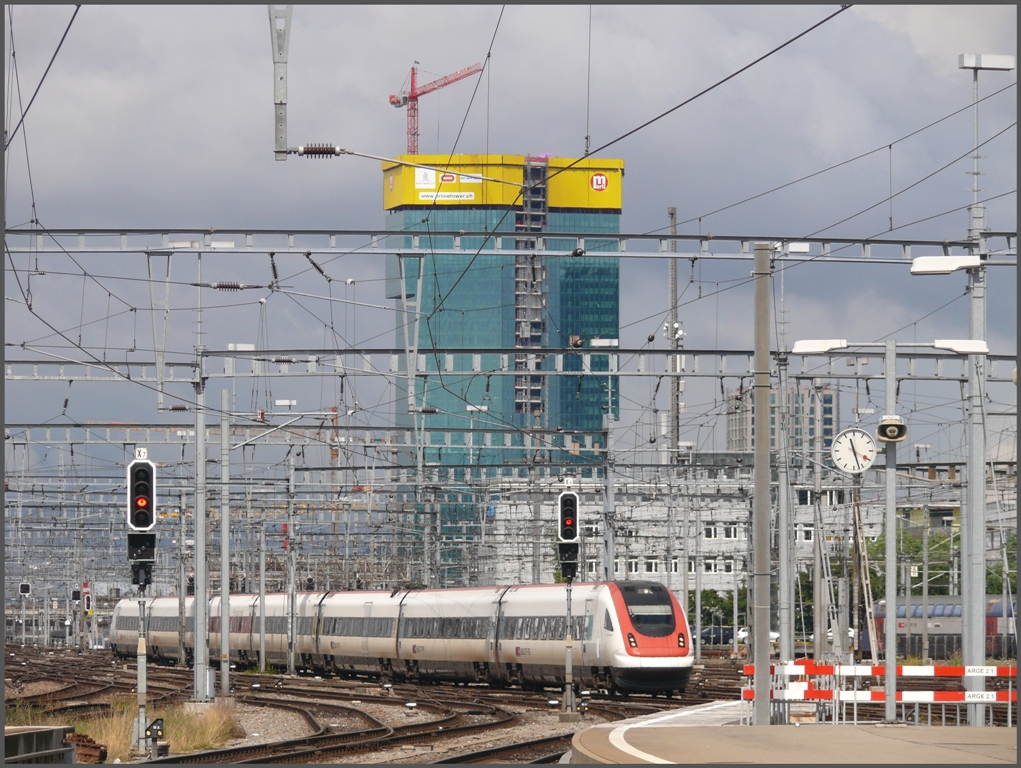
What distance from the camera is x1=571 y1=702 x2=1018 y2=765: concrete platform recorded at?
1418 centimetres

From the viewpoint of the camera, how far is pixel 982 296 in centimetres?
2275

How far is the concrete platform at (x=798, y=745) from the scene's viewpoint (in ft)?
46.5

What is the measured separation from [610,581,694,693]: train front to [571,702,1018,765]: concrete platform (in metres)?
15.9

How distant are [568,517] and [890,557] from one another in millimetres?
7324

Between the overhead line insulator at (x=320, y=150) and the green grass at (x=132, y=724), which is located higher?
the overhead line insulator at (x=320, y=150)

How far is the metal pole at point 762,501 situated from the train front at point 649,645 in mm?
17258

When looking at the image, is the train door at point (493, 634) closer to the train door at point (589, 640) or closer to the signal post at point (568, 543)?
the train door at point (589, 640)

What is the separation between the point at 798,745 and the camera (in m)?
15.4

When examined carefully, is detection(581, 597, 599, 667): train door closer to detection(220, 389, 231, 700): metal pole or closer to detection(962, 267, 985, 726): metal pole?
detection(220, 389, 231, 700): metal pole

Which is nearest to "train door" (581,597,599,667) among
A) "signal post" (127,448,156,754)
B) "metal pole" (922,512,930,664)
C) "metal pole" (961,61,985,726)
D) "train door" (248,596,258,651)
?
"metal pole" (961,61,985,726)

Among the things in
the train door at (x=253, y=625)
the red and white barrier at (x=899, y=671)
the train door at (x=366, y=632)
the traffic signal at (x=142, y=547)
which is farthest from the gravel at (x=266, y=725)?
the train door at (x=253, y=625)

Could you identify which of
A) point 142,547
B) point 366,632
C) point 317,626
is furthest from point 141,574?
point 317,626

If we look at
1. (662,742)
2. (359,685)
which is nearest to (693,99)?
(662,742)

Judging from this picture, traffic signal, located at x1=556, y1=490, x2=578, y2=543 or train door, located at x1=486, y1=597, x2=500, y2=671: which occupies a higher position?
traffic signal, located at x1=556, y1=490, x2=578, y2=543
